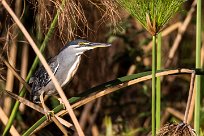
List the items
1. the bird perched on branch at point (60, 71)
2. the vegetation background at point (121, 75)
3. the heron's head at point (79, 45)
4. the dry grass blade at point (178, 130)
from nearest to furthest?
the dry grass blade at point (178, 130) → the heron's head at point (79, 45) → the bird perched on branch at point (60, 71) → the vegetation background at point (121, 75)

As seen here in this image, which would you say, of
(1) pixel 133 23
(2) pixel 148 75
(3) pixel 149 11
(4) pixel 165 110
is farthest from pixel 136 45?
(3) pixel 149 11

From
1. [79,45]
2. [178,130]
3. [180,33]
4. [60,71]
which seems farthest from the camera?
[180,33]

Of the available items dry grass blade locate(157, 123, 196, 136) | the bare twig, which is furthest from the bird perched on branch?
the bare twig

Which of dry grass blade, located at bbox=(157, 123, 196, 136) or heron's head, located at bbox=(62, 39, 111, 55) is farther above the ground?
heron's head, located at bbox=(62, 39, 111, 55)

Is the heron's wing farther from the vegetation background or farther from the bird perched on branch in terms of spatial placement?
the vegetation background

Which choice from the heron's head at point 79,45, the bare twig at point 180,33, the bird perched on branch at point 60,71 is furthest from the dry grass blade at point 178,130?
the bare twig at point 180,33

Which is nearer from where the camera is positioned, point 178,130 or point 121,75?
point 178,130

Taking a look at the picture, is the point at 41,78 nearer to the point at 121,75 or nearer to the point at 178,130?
the point at 178,130

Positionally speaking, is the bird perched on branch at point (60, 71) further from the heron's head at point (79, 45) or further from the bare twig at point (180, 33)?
the bare twig at point (180, 33)

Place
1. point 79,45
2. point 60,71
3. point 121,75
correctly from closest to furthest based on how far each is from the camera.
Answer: point 79,45
point 60,71
point 121,75

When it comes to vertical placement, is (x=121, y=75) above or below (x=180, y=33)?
below

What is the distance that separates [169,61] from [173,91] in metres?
0.71

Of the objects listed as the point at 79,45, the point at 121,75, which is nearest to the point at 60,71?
the point at 79,45

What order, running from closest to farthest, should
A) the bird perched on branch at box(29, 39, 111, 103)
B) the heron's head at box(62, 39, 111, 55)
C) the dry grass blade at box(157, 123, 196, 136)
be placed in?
the dry grass blade at box(157, 123, 196, 136) < the heron's head at box(62, 39, 111, 55) < the bird perched on branch at box(29, 39, 111, 103)
